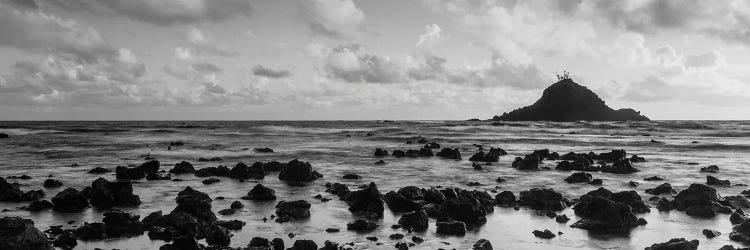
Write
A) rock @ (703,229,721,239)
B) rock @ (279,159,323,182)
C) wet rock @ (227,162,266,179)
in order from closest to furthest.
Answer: rock @ (703,229,721,239), rock @ (279,159,323,182), wet rock @ (227,162,266,179)

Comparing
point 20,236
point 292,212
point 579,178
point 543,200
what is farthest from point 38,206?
point 579,178

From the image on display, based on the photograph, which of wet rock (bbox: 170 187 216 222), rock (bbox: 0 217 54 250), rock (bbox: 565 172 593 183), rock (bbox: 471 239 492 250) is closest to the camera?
rock (bbox: 0 217 54 250)

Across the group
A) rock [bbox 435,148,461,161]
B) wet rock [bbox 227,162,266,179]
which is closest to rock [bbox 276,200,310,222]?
wet rock [bbox 227,162,266,179]

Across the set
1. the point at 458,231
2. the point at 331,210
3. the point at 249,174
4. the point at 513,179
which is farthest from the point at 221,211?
the point at 513,179

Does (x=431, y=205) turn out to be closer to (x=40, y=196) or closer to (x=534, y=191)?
(x=534, y=191)

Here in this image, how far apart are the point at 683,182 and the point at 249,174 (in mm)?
22164

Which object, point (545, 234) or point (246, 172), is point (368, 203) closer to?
point (545, 234)

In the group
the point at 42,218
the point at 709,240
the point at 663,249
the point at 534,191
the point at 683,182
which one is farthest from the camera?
the point at 683,182

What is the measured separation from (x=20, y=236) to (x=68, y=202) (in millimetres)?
7391

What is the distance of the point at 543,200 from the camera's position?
722 inches

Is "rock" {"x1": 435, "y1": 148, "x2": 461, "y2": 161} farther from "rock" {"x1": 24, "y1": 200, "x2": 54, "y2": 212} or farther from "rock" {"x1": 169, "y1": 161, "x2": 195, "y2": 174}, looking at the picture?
"rock" {"x1": 24, "y1": 200, "x2": 54, "y2": 212}

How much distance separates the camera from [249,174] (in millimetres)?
27500

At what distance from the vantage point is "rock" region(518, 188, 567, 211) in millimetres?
18047

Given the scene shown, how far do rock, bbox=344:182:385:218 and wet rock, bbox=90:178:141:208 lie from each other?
8.00 m
